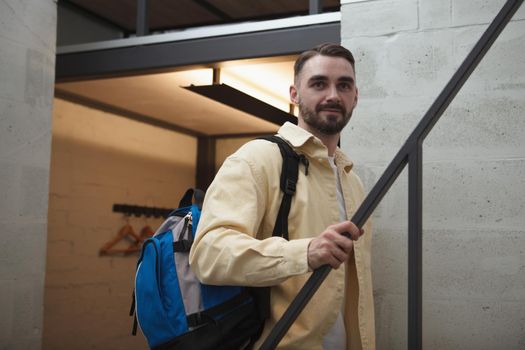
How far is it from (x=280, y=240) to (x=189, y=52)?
1795 millimetres

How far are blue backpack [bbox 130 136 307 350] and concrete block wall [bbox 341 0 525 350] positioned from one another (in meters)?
0.84

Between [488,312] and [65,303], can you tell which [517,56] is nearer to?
[488,312]

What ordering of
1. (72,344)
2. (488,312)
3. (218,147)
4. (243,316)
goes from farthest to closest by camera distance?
1. (218,147)
2. (72,344)
3. (488,312)
4. (243,316)

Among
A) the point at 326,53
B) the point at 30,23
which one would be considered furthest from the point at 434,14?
the point at 30,23

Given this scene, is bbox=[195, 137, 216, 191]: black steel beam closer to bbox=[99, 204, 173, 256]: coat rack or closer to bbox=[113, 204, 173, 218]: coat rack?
bbox=[113, 204, 173, 218]: coat rack

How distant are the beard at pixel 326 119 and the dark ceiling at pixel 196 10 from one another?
2.02 meters

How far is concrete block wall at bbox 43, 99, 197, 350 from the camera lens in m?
3.89

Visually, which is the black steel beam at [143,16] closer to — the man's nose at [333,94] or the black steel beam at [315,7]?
the black steel beam at [315,7]

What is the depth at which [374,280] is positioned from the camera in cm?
222

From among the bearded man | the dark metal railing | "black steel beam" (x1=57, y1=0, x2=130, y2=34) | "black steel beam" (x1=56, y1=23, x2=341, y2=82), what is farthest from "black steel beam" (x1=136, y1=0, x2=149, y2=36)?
the dark metal railing

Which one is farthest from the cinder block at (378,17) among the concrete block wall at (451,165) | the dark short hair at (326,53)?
the dark short hair at (326,53)

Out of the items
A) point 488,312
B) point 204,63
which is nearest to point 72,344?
point 204,63

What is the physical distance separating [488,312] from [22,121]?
211 centimetres

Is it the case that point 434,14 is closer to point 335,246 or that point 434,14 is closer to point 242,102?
point 335,246
